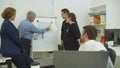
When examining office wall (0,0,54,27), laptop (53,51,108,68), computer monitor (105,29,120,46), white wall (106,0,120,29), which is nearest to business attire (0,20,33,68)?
computer monitor (105,29,120,46)

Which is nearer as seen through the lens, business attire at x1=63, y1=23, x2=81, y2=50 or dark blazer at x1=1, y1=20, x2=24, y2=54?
dark blazer at x1=1, y1=20, x2=24, y2=54

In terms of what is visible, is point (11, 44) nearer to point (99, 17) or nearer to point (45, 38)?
point (45, 38)

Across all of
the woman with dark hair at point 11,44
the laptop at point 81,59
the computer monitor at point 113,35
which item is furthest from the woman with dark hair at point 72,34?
the laptop at point 81,59

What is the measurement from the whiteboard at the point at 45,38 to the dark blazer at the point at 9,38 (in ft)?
6.59

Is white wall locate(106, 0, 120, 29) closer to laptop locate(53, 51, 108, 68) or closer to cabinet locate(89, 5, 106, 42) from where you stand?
cabinet locate(89, 5, 106, 42)

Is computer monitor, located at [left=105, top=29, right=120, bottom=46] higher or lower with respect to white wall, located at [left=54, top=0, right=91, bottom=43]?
lower

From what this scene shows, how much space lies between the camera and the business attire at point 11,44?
3648 mm

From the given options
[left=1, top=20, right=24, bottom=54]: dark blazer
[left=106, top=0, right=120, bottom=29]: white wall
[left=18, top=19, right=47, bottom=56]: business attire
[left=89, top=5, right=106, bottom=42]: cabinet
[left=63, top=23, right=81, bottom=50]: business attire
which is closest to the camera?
[left=1, top=20, right=24, bottom=54]: dark blazer

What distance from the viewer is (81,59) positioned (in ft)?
5.07

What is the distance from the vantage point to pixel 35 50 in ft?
19.0

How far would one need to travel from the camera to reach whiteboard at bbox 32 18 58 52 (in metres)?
5.78

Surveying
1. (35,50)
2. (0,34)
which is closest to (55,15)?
(35,50)

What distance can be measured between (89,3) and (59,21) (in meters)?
1.12

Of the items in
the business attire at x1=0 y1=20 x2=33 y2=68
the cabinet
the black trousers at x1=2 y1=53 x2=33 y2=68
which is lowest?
the black trousers at x1=2 y1=53 x2=33 y2=68
